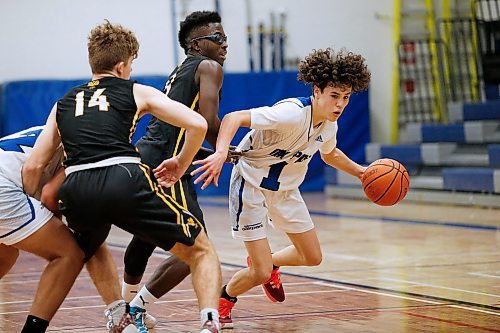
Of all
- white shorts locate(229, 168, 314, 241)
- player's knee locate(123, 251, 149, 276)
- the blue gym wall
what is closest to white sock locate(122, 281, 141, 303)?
player's knee locate(123, 251, 149, 276)

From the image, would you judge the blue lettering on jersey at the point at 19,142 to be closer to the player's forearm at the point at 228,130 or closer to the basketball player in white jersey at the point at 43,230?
the basketball player in white jersey at the point at 43,230

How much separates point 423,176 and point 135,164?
404 inches

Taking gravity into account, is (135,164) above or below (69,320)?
above

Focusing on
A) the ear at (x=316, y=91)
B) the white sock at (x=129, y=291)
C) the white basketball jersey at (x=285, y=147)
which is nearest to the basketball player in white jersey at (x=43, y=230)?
the white sock at (x=129, y=291)

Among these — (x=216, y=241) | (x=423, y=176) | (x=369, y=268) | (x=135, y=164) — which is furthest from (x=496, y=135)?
Result: (x=135, y=164)

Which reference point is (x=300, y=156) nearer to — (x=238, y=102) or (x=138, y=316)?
(x=138, y=316)

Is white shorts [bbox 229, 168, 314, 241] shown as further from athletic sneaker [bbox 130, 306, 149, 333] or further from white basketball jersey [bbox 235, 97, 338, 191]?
athletic sneaker [bbox 130, 306, 149, 333]

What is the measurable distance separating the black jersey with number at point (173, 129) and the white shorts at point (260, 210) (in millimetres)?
335

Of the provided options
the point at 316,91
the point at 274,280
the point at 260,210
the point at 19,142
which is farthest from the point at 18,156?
the point at 274,280

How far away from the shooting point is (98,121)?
4.46 meters

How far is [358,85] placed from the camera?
5.55 meters

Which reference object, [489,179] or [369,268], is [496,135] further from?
[369,268]

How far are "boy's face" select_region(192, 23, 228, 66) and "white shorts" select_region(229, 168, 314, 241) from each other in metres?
0.71

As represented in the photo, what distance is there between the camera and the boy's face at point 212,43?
5.81 m
